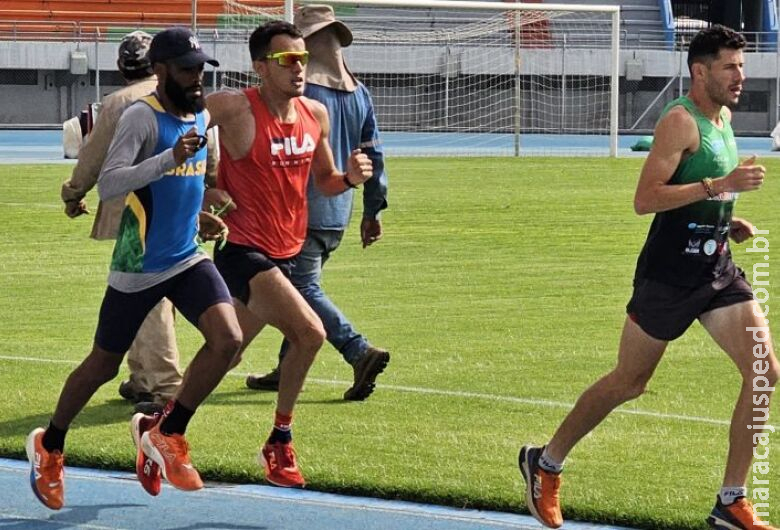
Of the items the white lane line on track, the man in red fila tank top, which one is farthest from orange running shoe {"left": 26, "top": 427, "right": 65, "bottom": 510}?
the white lane line on track

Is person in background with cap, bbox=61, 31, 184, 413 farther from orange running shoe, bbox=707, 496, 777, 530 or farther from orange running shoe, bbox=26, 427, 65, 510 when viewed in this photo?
orange running shoe, bbox=707, 496, 777, 530

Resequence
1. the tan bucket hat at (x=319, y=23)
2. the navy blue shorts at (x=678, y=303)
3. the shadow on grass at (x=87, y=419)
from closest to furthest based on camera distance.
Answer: the navy blue shorts at (x=678, y=303) < the shadow on grass at (x=87, y=419) < the tan bucket hat at (x=319, y=23)

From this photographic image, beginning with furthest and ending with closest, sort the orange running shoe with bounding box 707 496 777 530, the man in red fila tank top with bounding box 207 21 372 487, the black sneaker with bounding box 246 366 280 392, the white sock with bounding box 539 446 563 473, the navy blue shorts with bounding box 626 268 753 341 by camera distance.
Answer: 1. the black sneaker with bounding box 246 366 280 392
2. the man in red fila tank top with bounding box 207 21 372 487
3. the white sock with bounding box 539 446 563 473
4. the navy blue shorts with bounding box 626 268 753 341
5. the orange running shoe with bounding box 707 496 777 530

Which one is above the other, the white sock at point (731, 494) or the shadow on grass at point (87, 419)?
the white sock at point (731, 494)

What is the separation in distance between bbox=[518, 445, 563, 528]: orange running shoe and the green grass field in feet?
0.90

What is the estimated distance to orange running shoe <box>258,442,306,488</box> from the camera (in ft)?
23.5

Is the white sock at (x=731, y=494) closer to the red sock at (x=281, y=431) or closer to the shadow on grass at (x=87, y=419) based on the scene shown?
the red sock at (x=281, y=431)

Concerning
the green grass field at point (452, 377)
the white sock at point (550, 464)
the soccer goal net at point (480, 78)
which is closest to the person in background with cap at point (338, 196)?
the green grass field at point (452, 377)

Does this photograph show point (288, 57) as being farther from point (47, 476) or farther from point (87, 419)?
point (87, 419)

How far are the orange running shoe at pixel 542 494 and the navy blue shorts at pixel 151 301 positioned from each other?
56.3 inches

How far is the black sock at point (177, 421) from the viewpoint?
6.91 meters

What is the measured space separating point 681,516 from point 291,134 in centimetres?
241

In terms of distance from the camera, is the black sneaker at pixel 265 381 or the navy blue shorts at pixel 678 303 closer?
the navy blue shorts at pixel 678 303

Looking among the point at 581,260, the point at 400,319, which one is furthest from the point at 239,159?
the point at 581,260
